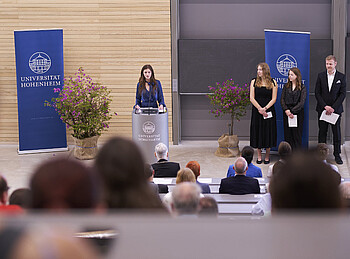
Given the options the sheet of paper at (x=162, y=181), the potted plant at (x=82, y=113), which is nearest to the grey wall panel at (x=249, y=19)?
the potted plant at (x=82, y=113)

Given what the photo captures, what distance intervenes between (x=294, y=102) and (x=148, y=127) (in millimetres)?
2208

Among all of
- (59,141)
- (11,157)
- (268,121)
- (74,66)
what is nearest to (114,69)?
(74,66)

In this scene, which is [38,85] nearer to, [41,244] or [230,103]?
[230,103]

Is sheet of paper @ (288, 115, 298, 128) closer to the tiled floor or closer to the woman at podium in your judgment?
the tiled floor

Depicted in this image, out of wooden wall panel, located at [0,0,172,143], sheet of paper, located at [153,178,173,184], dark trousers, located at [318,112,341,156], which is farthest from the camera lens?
wooden wall panel, located at [0,0,172,143]

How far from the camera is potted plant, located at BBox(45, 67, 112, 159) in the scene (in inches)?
356

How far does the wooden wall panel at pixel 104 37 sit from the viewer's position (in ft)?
32.0

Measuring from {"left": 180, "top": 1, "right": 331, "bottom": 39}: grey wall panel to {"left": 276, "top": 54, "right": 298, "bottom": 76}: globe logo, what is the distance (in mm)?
1138

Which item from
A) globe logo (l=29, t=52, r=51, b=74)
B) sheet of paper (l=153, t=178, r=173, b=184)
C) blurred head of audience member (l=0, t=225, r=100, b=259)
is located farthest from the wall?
blurred head of audience member (l=0, t=225, r=100, b=259)

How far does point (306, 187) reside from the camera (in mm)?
1314

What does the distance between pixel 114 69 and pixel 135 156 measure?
8.31 metres

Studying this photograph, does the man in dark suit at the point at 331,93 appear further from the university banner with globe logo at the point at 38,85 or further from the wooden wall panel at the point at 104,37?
the university banner with globe logo at the point at 38,85

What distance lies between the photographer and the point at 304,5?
9812 mm

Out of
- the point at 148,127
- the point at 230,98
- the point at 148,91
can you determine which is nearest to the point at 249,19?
the point at 230,98
